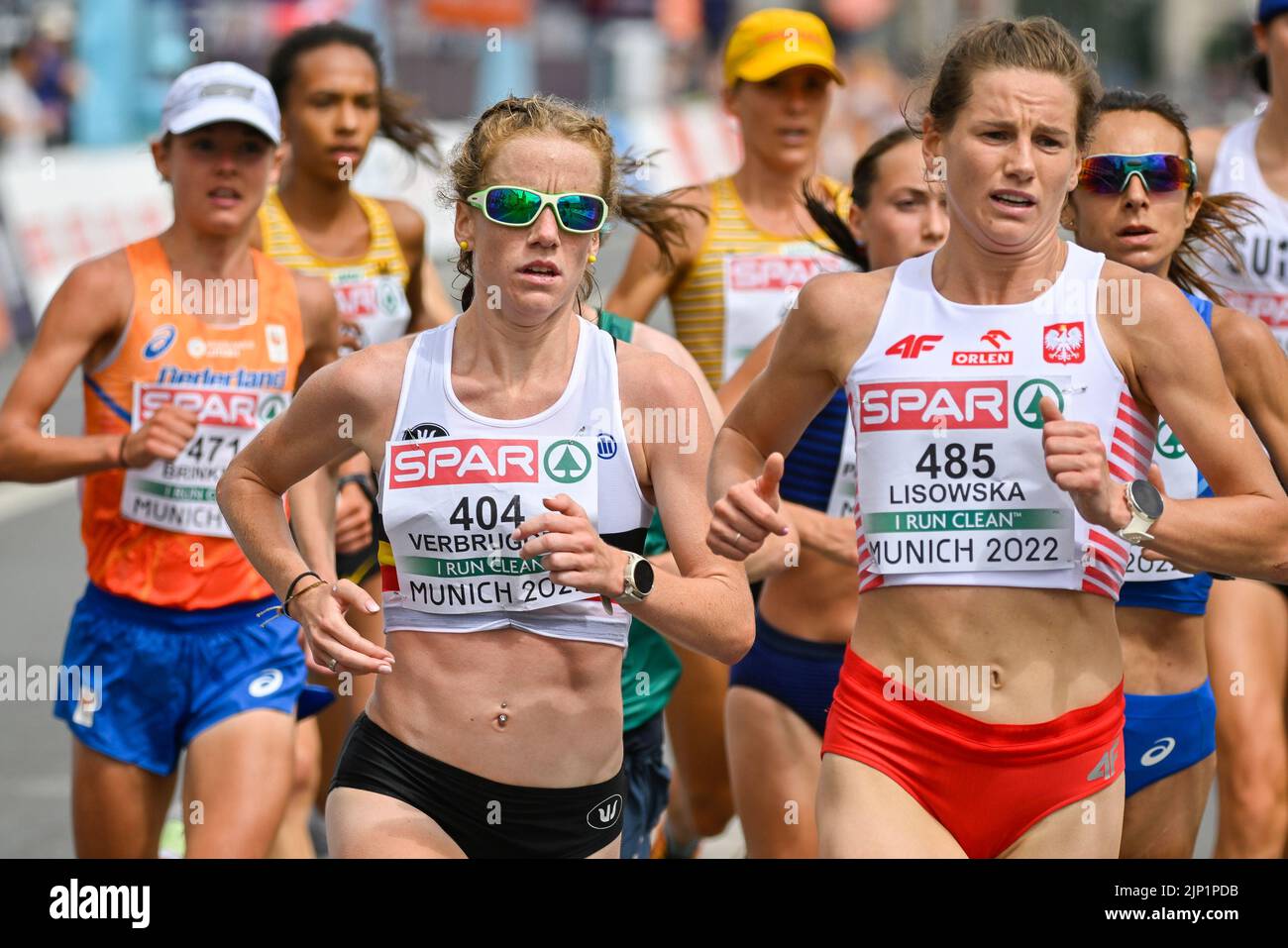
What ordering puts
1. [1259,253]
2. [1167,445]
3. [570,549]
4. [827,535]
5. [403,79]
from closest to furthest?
[570,549]
[1167,445]
[827,535]
[1259,253]
[403,79]

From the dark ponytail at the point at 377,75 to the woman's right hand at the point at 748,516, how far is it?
3438 mm

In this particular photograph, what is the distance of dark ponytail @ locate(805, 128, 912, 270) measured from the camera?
6.32 m

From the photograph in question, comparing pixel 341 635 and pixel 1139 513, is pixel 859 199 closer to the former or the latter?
pixel 1139 513

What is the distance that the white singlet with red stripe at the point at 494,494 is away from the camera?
438 centimetres

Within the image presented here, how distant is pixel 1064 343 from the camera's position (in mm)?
4328

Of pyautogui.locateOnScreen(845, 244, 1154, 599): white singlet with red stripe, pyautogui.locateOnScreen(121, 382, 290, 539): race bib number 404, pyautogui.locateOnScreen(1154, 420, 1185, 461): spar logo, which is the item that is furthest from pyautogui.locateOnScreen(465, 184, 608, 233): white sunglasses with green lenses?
pyautogui.locateOnScreen(121, 382, 290, 539): race bib number 404

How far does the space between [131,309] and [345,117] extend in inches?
67.9

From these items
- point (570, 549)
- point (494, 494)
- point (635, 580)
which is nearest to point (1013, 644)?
point (635, 580)

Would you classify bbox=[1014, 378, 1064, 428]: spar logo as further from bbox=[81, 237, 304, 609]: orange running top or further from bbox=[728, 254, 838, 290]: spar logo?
bbox=[728, 254, 838, 290]: spar logo

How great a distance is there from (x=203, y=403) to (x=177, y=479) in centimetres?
22

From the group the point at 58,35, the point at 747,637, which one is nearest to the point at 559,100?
the point at 747,637
